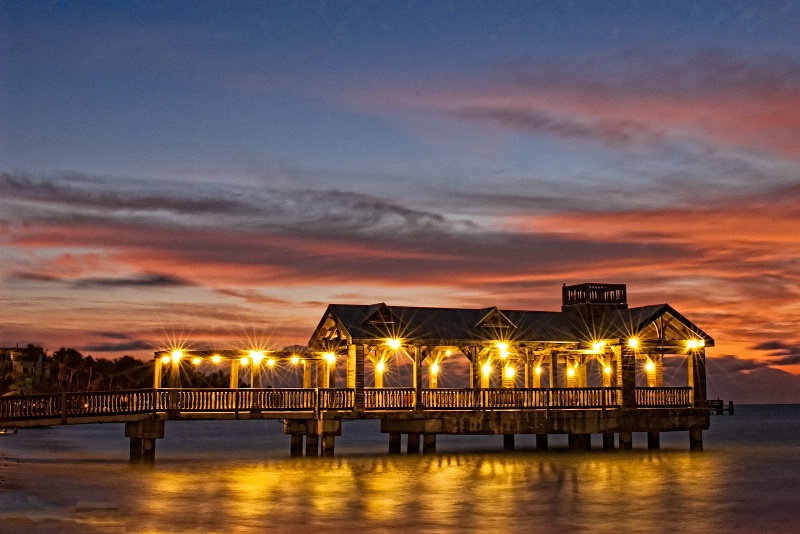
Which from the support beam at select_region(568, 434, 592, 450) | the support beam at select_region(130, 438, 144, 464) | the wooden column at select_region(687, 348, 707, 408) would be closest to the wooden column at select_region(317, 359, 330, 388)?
the support beam at select_region(130, 438, 144, 464)

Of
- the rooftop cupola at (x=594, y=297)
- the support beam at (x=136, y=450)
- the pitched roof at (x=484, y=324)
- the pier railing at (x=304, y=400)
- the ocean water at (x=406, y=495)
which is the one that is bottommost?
the ocean water at (x=406, y=495)

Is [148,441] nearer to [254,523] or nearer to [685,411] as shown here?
[254,523]

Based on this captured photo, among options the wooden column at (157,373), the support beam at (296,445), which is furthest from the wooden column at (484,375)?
the wooden column at (157,373)

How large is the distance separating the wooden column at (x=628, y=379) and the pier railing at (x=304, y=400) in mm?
307

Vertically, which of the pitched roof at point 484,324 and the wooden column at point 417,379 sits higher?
the pitched roof at point 484,324

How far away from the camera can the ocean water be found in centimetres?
2558

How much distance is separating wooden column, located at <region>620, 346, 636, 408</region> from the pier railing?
31 centimetres

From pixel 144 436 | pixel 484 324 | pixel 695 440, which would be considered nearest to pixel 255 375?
pixel 144 436

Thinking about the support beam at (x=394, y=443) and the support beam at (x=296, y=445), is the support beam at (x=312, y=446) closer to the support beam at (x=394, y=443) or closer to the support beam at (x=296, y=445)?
the support beam at (x=296, y=445)

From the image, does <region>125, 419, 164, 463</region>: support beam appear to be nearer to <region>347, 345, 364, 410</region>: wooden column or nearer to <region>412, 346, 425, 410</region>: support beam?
<region>347, 345, 364, 410</region>: wooden column

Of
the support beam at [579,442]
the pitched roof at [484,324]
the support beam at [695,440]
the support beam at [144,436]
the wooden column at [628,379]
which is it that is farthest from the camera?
the support beam at [695,440]

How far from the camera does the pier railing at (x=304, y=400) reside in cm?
3997

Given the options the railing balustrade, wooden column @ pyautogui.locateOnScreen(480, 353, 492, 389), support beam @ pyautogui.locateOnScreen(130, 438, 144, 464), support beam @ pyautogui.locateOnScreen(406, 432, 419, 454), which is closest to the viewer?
support beam @ pyautogui.locateOnScreen(130, 438, 144, 464)

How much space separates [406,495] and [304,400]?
1210 cm
